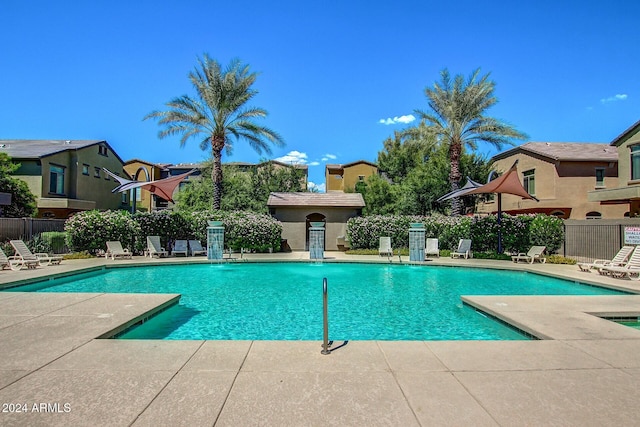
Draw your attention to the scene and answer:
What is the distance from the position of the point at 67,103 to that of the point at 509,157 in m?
32.8

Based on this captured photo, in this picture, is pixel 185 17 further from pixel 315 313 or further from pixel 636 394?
pixel 636 394

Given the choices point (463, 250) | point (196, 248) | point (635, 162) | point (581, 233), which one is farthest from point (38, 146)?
point (635, 162)

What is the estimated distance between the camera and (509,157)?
32.1m

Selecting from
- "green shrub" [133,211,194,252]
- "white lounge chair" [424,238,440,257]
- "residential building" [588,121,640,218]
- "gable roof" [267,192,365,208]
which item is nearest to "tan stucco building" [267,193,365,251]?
"gable roof" [267,192,365,208]

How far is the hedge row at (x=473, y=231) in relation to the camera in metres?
17.7

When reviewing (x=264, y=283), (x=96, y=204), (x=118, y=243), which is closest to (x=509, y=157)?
(x=264, y=283)

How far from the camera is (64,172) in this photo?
2756cm

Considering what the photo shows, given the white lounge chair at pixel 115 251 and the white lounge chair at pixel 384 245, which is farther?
the white lounge chair at pixel 384 245

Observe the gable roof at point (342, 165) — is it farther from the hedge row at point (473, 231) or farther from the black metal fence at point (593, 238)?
the black metal fence at point (593, 238)

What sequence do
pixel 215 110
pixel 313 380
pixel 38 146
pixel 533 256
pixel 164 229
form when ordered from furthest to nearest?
pixel 38 146
pixel 215 110
pixel 164 229
pixel 533 256
pixel 313 380

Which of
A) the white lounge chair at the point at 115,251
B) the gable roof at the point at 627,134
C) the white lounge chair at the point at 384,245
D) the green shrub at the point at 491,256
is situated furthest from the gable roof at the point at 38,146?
the gable roof at the point at 627,134

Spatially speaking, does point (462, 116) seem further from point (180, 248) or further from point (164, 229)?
point (164, 229)

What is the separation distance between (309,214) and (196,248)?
7.50 meters

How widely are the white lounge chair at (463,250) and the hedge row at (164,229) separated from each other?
31.7ft
